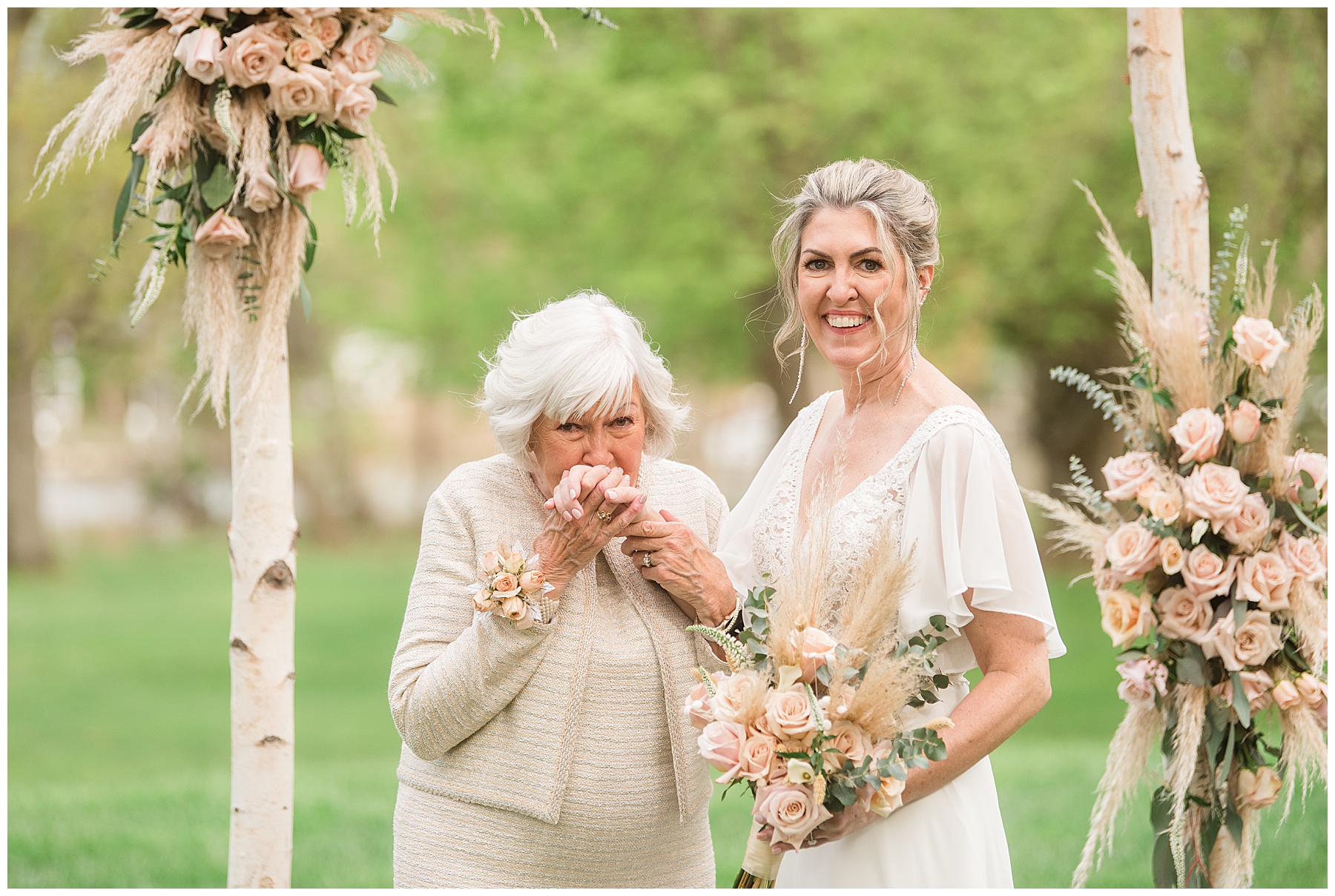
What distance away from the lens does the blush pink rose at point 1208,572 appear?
3008mm

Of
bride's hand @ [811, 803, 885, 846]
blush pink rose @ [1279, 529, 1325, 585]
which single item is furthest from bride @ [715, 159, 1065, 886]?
blush pink rose @ [1279, 529, 1325, 585]

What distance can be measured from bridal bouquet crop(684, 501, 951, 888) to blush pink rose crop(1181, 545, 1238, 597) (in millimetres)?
1165

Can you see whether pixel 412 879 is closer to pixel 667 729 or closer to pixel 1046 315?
pixel 667 729

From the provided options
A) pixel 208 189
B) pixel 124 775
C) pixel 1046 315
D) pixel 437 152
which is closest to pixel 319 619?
pixel 437 152

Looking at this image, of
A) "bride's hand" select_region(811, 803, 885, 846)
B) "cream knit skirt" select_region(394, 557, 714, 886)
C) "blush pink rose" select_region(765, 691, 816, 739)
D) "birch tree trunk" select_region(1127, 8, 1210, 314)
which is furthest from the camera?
"birch tree trunk" select_region(1127, 8, 1210, 314)

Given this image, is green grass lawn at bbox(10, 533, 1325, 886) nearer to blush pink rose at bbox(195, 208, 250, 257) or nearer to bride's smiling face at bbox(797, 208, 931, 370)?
bride's smiling face at bbox(797, 208, 931, 370)

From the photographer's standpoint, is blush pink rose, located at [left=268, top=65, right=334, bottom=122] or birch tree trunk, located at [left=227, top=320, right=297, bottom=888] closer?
blush pink rose, located at [left=268, top=65, right=334, bottom=122]

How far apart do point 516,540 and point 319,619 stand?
14.9 metres

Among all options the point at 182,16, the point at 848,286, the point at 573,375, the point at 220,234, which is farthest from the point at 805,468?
the point at 182,16

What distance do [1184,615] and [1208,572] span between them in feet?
0.52

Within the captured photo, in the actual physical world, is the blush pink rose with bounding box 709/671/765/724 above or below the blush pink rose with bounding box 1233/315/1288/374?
below

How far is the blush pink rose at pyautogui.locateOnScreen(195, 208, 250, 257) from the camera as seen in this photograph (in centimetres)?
294

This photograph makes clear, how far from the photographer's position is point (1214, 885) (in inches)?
123

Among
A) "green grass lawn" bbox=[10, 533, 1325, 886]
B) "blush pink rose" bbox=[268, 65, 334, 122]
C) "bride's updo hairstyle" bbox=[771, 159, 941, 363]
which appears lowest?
"green grass lawn" bbox=[10, 533, 1325, 886]
